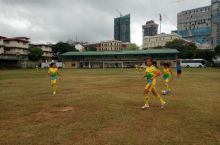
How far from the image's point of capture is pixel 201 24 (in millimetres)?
153750

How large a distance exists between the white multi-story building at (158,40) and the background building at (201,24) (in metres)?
14.0

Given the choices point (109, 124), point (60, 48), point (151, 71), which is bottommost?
point (109, 124)

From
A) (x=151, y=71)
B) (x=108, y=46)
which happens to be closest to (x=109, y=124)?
(x=151, y=71)

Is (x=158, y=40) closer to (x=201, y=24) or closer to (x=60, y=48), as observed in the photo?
(x=201, y=24)

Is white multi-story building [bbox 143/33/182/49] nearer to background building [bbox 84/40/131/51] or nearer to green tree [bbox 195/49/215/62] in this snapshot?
background building [bbox 84/40/131/51]

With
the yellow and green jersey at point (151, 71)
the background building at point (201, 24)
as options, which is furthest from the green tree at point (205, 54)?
the yellow and green jersey at point (151, 71)

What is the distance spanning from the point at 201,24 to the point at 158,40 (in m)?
35.9

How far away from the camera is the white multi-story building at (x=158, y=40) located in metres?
141

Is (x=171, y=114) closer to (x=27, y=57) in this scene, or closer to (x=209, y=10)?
(x=27, y=57)

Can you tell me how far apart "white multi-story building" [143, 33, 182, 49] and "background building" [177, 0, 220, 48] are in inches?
553

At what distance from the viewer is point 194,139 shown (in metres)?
5.70

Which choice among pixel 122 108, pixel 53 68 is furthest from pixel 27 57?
pixel 122 108

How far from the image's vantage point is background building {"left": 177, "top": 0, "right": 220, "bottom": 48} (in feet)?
466

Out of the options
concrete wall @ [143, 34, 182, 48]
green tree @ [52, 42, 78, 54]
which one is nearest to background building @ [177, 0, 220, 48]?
concrete wall @ [143, 34, 182, 48]
